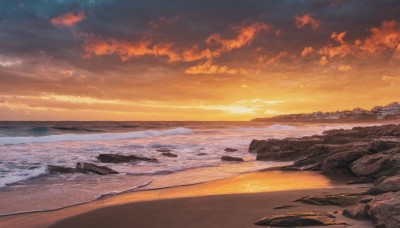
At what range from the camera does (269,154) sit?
20047 mm

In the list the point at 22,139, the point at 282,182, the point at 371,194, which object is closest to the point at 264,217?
the point at 371,194

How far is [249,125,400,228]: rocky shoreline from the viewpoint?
5.95 meters

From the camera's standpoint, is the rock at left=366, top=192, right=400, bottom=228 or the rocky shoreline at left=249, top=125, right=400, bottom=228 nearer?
the rock at left=366, top=192, right=400, bottom=228

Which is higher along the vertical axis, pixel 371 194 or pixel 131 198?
pixel 371 194

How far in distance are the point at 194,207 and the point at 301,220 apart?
2.96 meters

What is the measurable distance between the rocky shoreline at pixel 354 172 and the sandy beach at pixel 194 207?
29 cm

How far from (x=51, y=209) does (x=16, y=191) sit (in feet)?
9.58

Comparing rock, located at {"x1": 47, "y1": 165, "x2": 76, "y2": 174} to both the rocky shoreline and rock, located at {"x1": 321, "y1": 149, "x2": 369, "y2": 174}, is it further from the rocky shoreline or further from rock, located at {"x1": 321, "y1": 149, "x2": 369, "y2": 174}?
rock, located at {"x1": 321, "y1": 149, "x2": 369, "y2": 174}

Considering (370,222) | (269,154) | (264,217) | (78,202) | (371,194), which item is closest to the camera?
(370,222)

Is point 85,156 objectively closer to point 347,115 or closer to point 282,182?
point 282,182

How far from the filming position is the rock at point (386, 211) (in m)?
5.41

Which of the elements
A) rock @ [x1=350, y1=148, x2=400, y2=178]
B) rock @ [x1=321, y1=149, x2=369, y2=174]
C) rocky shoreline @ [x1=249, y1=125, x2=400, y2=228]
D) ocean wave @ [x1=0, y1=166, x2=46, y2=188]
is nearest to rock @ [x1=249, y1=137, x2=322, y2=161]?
rocky shoreline @ [x1=249, y1=125, x2=400, y2=228]

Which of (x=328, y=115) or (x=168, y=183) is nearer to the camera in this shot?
(x=168, y=183)

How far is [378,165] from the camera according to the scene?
1107 centimetres
